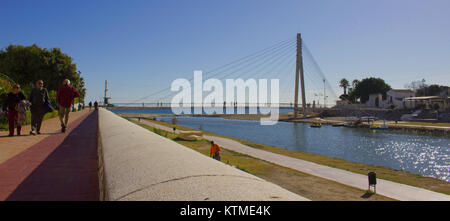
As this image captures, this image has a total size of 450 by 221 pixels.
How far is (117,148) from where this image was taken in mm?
3160

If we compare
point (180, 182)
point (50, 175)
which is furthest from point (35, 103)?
point (180, 182)

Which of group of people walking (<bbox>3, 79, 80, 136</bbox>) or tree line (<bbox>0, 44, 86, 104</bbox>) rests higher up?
tree line (<bbox>0, 44, 86, 104</bbox>)

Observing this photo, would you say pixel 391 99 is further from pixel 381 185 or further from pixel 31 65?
pixel 31 65

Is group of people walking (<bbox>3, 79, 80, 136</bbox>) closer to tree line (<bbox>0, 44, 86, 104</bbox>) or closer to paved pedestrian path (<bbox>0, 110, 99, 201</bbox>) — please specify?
paved pedestrian path (<bbox>0, 110, 99, 201</bbox>)

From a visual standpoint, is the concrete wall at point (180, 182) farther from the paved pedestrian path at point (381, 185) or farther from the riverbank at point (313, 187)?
the paved pedestrian path at point (381, 185)

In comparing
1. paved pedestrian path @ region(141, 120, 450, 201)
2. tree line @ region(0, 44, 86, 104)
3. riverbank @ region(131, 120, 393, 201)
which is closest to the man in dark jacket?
riverbank @ region(131, 120, 393, 201)

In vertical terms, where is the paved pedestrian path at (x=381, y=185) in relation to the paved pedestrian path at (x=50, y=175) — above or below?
below

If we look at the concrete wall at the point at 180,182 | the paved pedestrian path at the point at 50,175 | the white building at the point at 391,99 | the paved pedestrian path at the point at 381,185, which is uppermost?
the white building at the point at 391,99

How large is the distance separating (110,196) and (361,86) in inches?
5055

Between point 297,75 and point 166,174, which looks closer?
point 166,174

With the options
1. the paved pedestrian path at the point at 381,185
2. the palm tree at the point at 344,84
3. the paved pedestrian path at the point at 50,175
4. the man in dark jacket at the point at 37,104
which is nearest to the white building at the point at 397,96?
the palm tree at the point at 344,84

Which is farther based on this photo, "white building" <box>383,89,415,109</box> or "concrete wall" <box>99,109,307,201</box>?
"white building" <box>383,89,415,109</box>
